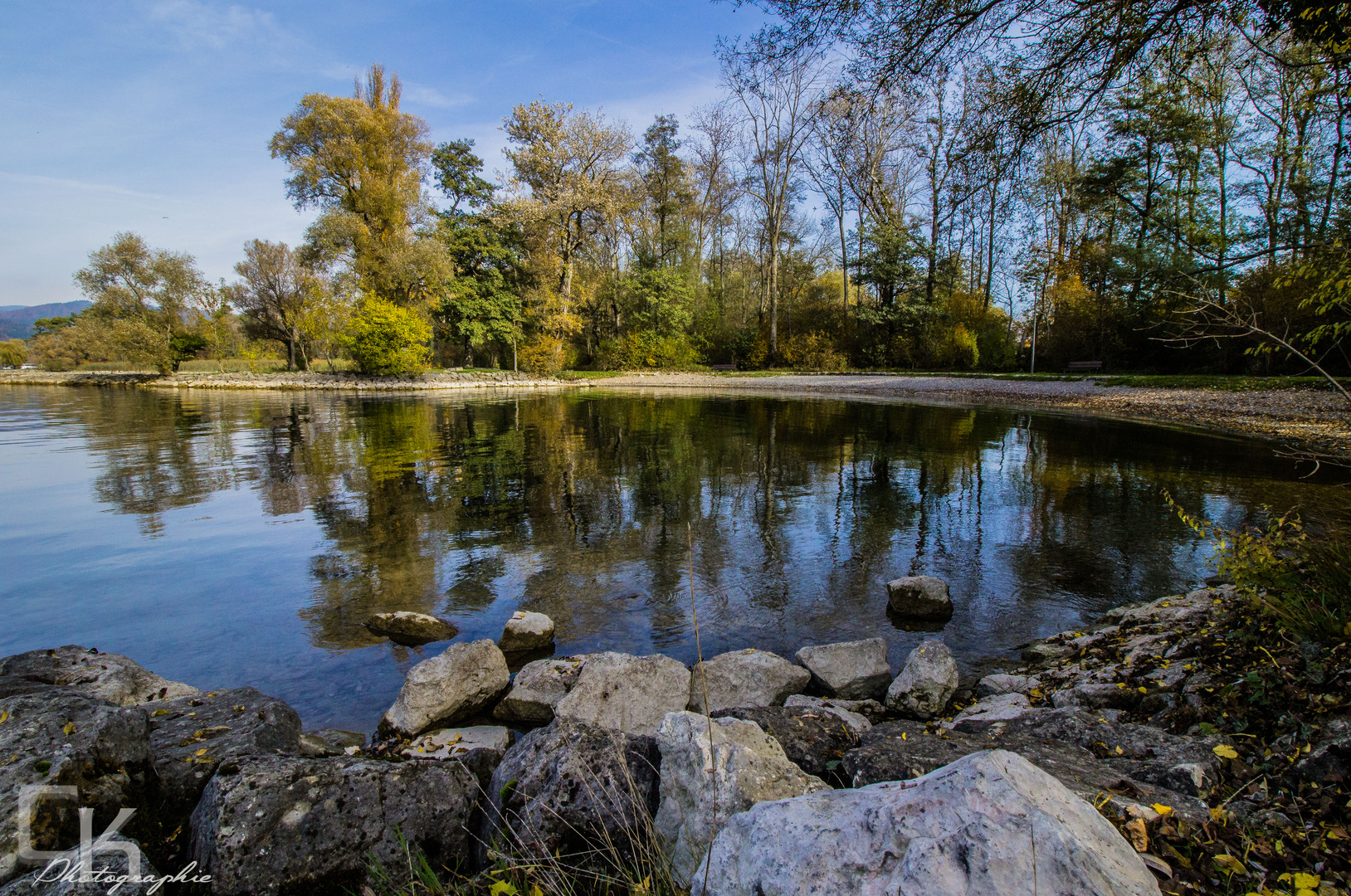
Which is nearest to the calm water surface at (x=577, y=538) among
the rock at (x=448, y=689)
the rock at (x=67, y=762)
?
the rock at (x=448, y=689)

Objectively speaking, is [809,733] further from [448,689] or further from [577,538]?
[577,538]

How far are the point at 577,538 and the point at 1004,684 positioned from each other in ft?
15.2

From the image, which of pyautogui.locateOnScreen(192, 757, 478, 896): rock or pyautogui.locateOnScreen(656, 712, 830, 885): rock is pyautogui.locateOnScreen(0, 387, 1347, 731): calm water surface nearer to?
pyautogui.locateOnScreen(192, 757, 478, 896): rock

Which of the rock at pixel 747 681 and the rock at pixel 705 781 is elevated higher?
the rock at pixel 705 781

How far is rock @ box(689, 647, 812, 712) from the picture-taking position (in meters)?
3.82

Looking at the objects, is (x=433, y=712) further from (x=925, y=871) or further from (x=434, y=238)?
(x=434, y=238)

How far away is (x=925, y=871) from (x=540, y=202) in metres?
37.2

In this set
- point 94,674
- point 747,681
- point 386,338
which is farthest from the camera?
point 386,338

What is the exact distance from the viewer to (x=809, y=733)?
2.70 meters

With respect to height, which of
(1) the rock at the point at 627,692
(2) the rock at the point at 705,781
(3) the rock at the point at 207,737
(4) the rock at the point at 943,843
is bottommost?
(1) the rock at the point at 627,692

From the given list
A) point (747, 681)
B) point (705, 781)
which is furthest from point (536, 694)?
point (705, 781)

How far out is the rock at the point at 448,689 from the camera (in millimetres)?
3600

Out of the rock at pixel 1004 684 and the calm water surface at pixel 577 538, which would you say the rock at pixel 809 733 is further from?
the calm water surface at pixel 577 538

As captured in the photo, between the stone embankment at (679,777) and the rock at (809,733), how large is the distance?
0.01 metres
